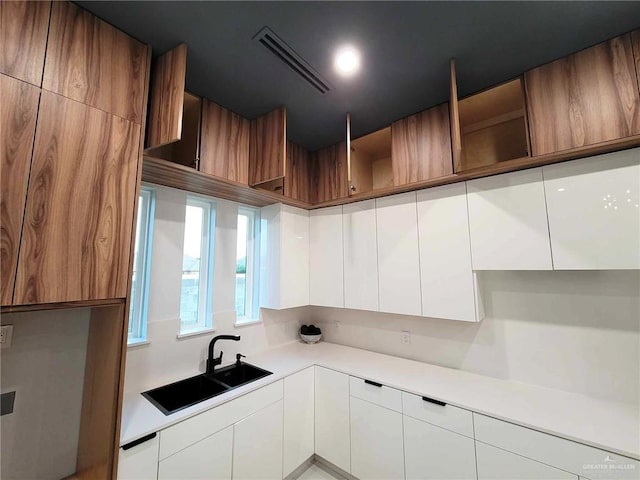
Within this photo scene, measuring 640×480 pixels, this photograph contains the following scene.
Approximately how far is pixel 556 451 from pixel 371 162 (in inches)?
93.5

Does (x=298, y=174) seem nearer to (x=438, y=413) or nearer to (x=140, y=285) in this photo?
(x=140, y=285)

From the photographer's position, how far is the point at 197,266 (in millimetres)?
2150

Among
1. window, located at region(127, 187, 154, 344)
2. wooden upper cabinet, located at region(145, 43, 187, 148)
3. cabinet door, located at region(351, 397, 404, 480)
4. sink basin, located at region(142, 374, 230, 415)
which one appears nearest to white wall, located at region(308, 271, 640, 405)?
cabinet door, located at region(351, 397, 404, 480)

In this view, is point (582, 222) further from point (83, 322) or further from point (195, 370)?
point (83, 322)

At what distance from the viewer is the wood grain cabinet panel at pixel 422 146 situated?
74.7 inches

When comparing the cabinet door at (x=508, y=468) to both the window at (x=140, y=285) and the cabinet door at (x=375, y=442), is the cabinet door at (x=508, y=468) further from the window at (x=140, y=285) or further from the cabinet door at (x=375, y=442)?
the window at (x=140, y=285)

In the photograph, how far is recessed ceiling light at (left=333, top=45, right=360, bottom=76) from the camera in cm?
144

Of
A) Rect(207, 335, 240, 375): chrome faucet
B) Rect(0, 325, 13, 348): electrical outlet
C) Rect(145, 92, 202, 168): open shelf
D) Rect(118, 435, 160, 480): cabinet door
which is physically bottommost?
Rect(118, 435, 160, 480): cabinet door

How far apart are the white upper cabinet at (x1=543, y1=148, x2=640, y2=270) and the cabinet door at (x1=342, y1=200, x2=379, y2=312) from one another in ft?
3.81

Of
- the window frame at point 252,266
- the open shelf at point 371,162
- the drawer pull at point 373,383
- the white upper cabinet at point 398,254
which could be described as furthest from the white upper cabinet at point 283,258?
the drawer pull at point 373,383

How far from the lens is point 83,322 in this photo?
1.50m

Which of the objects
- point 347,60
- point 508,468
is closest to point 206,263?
point 347,60

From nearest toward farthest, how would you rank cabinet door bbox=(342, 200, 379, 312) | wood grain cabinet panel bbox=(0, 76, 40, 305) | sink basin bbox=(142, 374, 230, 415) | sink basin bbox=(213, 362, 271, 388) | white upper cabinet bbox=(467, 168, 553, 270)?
wood grain cabinet panel bbox=(0, 76, 40, 305), white upper cabinet bbox=(467, 168, 553, 270), sink basin bbox=(142, 374, 230, 415), sink basin bbox=(213, 362, 271, 388), cabinet door bbox=(342, 200, 379, 312)

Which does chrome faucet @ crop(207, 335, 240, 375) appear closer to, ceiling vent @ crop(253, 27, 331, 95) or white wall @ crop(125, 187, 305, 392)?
white wall @ crop(125, 187, 305, 392)
